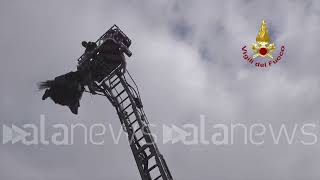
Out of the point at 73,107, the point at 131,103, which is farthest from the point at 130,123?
the point at 73,107

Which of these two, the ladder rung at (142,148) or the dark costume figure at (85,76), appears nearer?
the ladder rung at (142,148)

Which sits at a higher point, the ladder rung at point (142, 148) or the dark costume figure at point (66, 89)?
the dark costume figure at point (66, 89)

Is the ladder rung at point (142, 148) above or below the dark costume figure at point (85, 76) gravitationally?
below

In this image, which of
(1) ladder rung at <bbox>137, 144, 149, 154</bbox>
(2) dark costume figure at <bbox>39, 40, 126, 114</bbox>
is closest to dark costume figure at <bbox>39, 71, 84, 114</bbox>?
(2) dark costume figure at <bbox>39, 40, 126, 114</bbox>

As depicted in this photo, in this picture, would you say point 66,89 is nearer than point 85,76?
Yes

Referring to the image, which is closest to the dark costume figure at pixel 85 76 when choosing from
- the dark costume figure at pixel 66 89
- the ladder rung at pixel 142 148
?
the dark costume figure at pixel 66 89

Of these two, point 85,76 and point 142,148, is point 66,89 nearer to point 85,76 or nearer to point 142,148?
point 85,76

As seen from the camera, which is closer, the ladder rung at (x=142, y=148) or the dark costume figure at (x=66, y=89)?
the ladder rung at (x=142, y=148)

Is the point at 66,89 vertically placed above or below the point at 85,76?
below

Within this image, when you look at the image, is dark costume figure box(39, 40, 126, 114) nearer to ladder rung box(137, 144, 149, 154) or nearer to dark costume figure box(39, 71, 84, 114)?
dark costume figure box(39, 71, 84, 114)

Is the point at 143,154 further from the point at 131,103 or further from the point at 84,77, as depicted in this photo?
the point at 84,77

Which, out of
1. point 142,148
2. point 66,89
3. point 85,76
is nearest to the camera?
point 142,148

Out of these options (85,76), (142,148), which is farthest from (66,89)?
(142,148)

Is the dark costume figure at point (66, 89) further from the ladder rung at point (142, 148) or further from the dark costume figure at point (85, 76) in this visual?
the ladder rung at point (142, 148)
